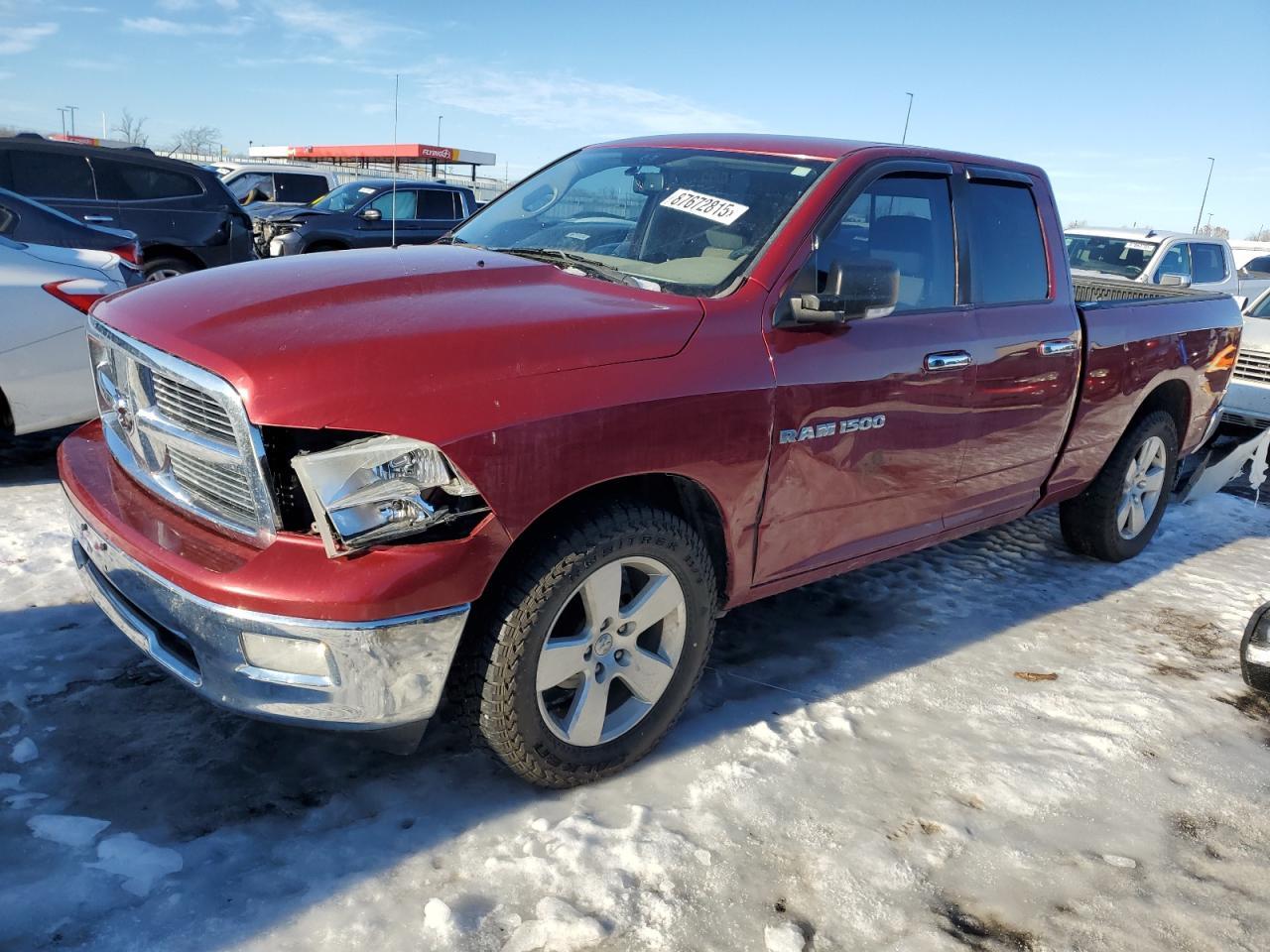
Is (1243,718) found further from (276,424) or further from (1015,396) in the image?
(276,424)

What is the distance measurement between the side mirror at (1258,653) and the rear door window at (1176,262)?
7964 millimetres

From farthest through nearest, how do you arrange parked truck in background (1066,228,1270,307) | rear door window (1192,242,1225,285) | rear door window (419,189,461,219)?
1. rear door window (419,189,461,219)
2. rear door window (1192,242,1225,285)
3. parked truck in background (1066,228,1270,307)

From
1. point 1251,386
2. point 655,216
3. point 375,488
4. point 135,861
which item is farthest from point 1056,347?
point 1251,386

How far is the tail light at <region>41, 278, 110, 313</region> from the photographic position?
176 inches

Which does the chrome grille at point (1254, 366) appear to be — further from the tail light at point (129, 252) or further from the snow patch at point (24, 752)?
the snow patch at point (24, 752)

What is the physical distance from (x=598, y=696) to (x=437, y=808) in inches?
20.7

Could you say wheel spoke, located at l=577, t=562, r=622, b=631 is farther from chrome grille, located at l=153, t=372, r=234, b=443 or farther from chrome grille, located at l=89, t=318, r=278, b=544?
chrome grille, located at l=153, t=372, r=234, b=443

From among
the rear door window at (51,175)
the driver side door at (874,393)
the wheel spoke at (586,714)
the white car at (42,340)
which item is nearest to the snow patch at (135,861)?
the wheel spoke at (586,714)

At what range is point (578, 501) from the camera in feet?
8.30

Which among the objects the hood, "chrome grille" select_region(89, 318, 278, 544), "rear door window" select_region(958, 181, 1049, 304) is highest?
"rear door window" select_region(958, 181, 1049, 304)

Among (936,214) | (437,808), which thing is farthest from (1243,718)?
(437,808)

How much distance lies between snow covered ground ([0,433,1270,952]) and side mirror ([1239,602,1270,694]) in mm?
134

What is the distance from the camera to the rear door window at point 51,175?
9.15m

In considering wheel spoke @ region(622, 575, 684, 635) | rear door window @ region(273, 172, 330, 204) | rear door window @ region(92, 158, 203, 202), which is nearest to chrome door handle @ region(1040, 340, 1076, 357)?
wheel spoke @ region(622, 575, 684, 635)
